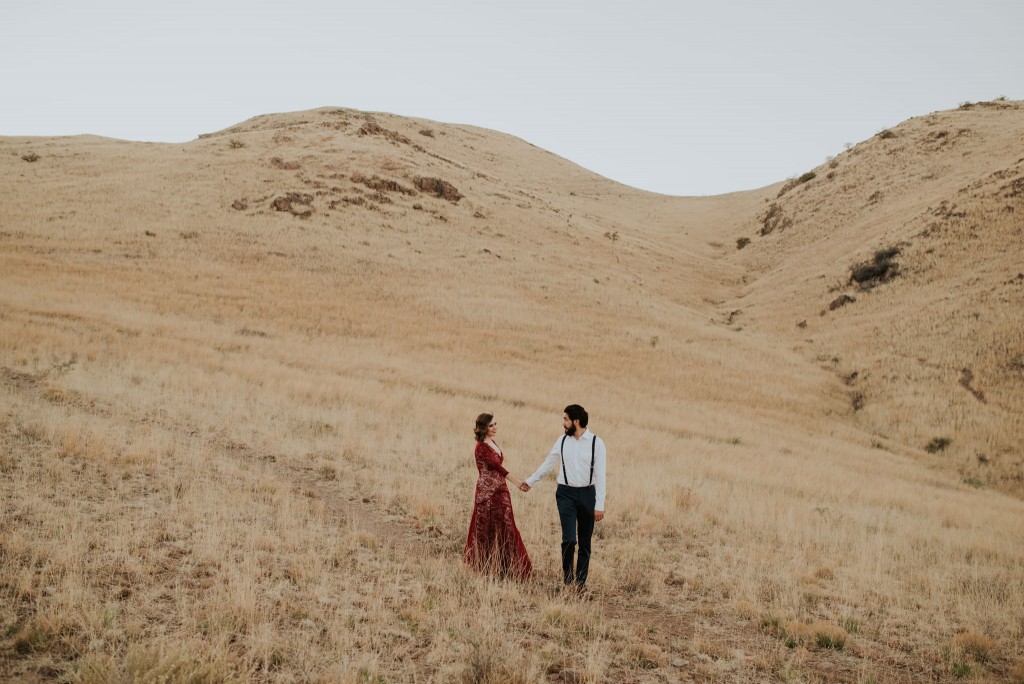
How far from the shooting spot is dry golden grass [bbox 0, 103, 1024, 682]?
6273 mm

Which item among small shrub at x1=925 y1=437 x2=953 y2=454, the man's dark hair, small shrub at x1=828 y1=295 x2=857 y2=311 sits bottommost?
small shrub at x1=925 y1=437 x2=953 y2=454

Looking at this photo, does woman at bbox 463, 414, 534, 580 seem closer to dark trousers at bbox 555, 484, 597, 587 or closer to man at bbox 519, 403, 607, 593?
man at bbox 519, 403, 607, 593

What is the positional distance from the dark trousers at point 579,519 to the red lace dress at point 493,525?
643 millimetres

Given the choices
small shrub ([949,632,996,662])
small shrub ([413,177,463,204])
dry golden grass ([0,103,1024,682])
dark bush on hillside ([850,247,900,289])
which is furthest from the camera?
small shrub ([413,177,463,204])

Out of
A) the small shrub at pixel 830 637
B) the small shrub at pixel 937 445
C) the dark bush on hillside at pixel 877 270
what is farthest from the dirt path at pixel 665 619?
the dark bush on hillside at pixel 877 270

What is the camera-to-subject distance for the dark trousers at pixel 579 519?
25.8 feet

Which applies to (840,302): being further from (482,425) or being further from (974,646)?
(482,425)

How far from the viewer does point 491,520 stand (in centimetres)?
828

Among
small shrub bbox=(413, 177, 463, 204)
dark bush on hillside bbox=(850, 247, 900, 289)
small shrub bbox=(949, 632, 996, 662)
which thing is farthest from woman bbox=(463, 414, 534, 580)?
small shrub bbox=(413, 177, 463, 204)

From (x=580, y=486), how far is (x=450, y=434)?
8576mm

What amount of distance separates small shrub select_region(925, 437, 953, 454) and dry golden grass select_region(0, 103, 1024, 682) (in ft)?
1.13

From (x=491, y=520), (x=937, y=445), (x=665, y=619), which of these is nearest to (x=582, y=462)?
(x=491, y=520)

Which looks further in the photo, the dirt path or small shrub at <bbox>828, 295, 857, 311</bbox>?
small shrub at <bbox>828, 295, 857, 311</bbox>

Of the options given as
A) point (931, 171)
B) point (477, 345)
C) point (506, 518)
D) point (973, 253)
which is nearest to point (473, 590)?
point (506, 518)
